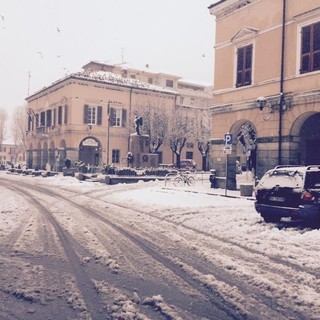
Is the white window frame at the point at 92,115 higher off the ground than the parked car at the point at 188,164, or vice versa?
the white window frame at the point at 92,115

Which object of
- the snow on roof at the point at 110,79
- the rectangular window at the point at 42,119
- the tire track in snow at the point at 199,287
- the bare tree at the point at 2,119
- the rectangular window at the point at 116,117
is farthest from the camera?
the bare tree at the point at 2,119

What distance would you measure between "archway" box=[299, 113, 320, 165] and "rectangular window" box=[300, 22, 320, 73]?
7.96 feet

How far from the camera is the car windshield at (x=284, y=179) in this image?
9.37m

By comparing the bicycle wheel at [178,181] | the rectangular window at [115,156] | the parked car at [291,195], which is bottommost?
the bicycle wheel at [178,181]

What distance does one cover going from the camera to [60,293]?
4.67 m

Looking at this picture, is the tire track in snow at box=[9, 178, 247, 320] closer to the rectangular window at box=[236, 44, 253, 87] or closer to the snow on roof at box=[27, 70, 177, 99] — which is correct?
the rectangular window at box=[236, 44, 253, 87]

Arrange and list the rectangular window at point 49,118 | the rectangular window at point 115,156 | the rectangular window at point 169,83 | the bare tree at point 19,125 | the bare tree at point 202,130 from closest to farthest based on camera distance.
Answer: the rectangular window at point 115,156, the rectangular window at point 49,118, the bare tree at point 202,130, the rectangular window at point 169,83, the bare tree at point 19,125

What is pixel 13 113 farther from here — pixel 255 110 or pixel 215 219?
pixel 215 219

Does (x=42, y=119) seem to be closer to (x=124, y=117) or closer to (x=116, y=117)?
(x=116, y=117)

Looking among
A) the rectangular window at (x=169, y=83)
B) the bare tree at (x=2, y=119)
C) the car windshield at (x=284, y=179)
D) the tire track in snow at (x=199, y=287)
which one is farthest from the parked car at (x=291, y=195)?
the bare tree at (x=2, y=119)

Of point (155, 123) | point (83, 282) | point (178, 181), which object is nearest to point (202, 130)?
point (155, 123)

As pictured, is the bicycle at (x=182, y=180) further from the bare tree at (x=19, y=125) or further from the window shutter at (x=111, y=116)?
the bare tree at (x=19, y=125)

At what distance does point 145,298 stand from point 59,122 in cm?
3946

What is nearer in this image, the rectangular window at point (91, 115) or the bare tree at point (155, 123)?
the rectangular window at point (91, 115)
